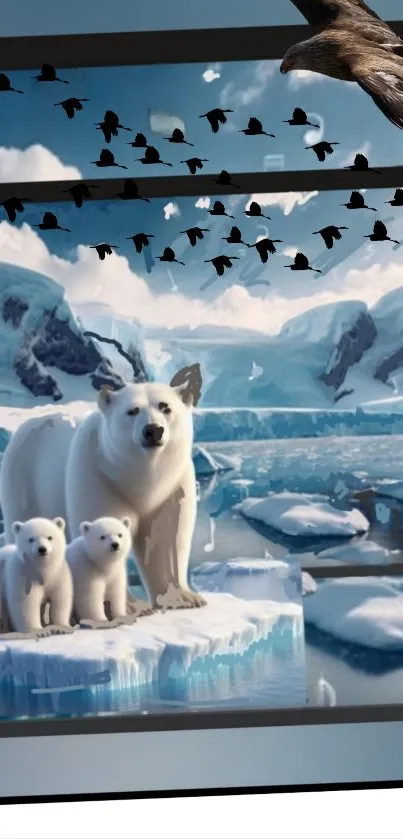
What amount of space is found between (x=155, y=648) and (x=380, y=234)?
138 cm

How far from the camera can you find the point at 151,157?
331 centimetres

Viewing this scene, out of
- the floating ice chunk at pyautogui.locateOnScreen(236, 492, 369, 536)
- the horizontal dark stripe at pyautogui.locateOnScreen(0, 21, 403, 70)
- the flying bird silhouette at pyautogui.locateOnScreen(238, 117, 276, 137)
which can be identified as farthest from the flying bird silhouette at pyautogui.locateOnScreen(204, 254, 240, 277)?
A: the floating ice chunk at pyautogui.locateOnScreen(236, 492, 369, 536)

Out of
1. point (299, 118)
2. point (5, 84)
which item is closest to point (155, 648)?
point (299, 118)

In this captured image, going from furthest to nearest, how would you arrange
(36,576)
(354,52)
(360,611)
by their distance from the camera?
1. (360,611)
2. (36,576)
3. (354,52)

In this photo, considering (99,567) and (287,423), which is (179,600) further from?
(287,423)

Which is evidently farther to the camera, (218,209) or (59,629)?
(218,209)

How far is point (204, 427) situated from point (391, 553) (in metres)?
0.66

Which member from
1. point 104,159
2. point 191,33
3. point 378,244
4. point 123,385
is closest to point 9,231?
point 104,159

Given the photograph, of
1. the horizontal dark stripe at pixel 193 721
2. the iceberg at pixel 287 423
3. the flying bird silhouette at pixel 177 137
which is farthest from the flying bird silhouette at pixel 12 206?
the horizontal dark stripe at pixel 193 721

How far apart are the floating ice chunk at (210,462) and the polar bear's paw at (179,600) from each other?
343mm

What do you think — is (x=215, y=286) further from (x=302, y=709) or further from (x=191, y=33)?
(x=302, y=709)

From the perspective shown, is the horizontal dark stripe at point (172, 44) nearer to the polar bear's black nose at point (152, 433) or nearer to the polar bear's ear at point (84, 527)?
the polar bear's black nose at point (152, 433)

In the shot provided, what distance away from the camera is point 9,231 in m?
3.31

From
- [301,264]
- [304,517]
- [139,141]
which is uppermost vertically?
[139,141]
